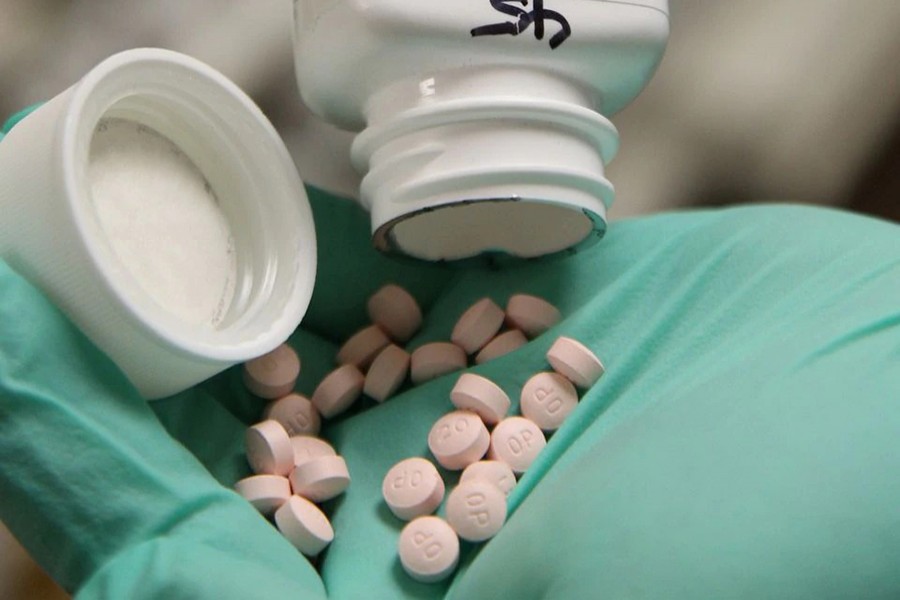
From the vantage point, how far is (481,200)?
1.86ft

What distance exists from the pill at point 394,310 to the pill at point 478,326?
0.16 feet

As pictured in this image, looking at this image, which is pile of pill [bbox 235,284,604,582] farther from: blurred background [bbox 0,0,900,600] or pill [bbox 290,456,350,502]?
blurred background [bbox 0,0,900,600]

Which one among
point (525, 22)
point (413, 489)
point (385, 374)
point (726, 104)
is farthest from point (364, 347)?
point (726, 104)

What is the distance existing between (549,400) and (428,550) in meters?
0.12

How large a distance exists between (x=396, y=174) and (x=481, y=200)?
0.06 metres

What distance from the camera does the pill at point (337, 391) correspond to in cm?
68

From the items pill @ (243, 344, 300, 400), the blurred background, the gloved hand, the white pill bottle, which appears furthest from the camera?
the blurred background

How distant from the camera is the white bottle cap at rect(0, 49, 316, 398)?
48cm

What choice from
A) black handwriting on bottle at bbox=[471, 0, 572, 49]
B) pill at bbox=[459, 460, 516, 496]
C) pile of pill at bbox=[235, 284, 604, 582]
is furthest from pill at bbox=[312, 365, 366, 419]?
black handwriting on bottle at bbox=[471, 0, 572, 49]

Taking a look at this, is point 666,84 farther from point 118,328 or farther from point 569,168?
point 118,328

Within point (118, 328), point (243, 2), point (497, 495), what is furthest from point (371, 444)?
point (243, 2)

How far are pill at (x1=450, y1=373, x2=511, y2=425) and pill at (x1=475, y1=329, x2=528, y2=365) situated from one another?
4 centimetres

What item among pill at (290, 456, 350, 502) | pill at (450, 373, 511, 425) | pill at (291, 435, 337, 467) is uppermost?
pill at (450, 373, 511, 425)

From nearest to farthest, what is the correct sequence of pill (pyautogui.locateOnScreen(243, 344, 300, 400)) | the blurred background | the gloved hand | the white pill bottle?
1. the gloved hand
2. the white pill bottle
3. pill (pyautogui.locateOnScreen(243, 344, 300, 400))
4. the blurred background
